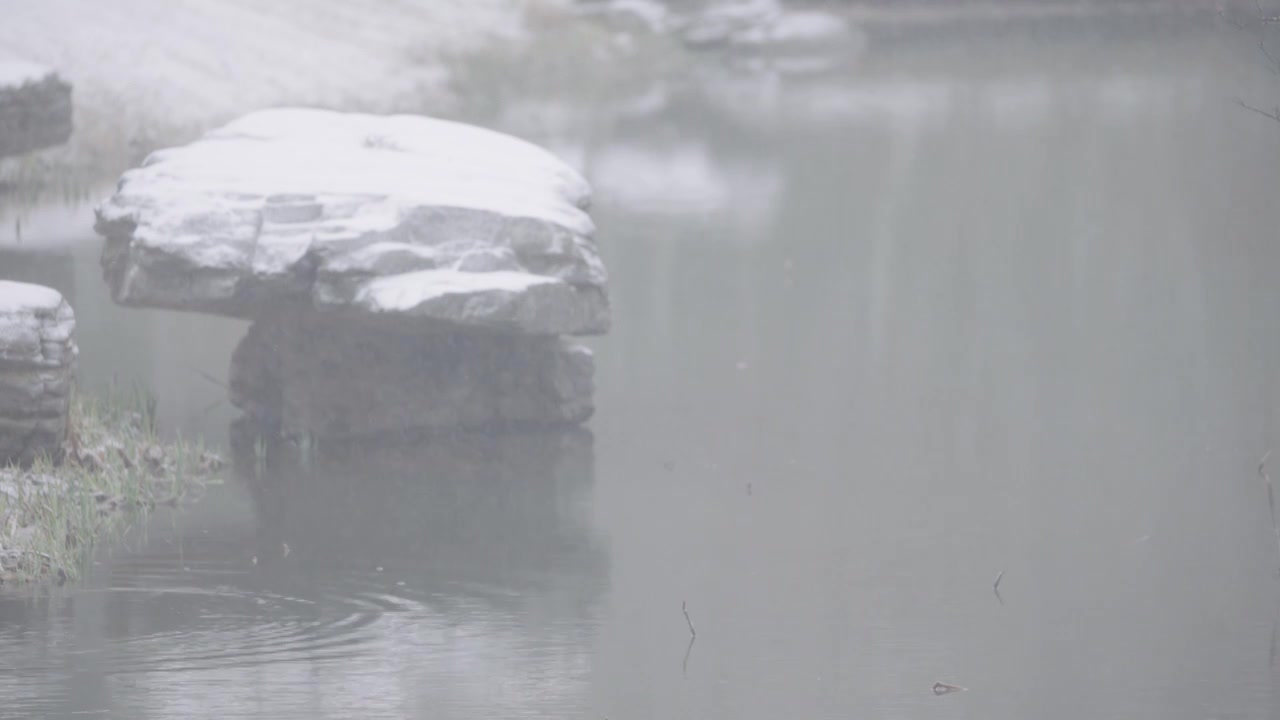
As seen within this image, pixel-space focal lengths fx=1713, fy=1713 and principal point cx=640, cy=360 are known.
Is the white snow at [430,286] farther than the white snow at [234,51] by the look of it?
No

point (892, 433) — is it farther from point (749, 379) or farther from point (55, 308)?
point (55, 308)

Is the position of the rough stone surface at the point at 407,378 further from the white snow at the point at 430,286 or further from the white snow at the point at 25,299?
the white snow at the point at 25,299

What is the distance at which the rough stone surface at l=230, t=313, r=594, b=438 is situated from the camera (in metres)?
10.8

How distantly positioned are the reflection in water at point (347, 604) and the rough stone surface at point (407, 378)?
0.30 m

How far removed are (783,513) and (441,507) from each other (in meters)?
1.92

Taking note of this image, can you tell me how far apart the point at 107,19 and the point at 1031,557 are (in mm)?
20744

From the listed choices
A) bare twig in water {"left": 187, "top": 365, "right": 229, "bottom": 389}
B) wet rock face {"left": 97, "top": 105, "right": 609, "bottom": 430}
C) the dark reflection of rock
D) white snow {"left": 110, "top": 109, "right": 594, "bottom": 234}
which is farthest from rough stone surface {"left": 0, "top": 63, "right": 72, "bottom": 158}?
the dark reflection of rock

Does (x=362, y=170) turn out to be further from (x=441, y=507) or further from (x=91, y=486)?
(x=91, y=486)

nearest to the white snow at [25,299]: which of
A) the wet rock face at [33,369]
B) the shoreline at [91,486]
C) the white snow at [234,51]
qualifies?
the wet rock face at [33,369]

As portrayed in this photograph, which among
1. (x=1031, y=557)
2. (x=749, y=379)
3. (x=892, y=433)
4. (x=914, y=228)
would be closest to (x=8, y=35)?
(x=914, y=228)

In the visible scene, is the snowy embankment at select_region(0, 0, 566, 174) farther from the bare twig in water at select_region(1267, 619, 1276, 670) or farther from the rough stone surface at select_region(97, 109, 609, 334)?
the bare twig in water at select_region(1267, 619, 1276, 670)

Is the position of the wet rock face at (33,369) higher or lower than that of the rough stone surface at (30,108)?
lower

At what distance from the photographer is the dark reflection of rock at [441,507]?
342 inches

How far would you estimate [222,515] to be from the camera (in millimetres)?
9461
